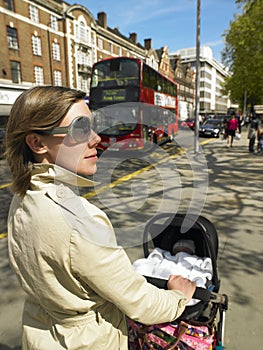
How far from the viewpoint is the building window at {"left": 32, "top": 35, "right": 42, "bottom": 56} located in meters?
26.6

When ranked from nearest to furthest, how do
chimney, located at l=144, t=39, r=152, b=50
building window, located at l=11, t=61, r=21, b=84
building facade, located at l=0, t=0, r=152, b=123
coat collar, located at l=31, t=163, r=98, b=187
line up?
coat collar, located at l=31, t=163, r=98, b=187 < building facade, located at l=0, t=0, r=152, b=123 < building window, located at l=11, t=61, r=21, b=84 < chimney, located at l=144, t=39, r=152, b=50

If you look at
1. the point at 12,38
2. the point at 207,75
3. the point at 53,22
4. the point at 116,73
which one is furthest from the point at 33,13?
the point at 207,75

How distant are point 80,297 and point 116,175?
7.38 metres

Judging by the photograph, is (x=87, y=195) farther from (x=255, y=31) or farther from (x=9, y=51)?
(x=9, y=51)

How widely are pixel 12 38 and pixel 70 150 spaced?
94.2ft

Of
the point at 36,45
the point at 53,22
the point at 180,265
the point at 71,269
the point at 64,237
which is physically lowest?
the point at 180,265

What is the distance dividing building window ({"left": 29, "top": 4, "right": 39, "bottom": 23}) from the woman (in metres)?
30.9

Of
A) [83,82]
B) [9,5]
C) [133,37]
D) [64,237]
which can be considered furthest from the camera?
[133,37]

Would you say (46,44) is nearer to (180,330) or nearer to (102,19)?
(102,19)

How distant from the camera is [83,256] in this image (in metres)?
0.84

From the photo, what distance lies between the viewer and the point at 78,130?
0.99 m

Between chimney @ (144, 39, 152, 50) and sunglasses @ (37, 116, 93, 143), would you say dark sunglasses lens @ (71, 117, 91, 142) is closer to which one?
sunglasses @ (37, 116, 93, 143)

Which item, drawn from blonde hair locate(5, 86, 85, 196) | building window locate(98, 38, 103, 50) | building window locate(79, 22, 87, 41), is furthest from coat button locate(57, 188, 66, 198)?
building window locate(98, 38, 103, 50)

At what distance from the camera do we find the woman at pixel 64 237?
0.86m
